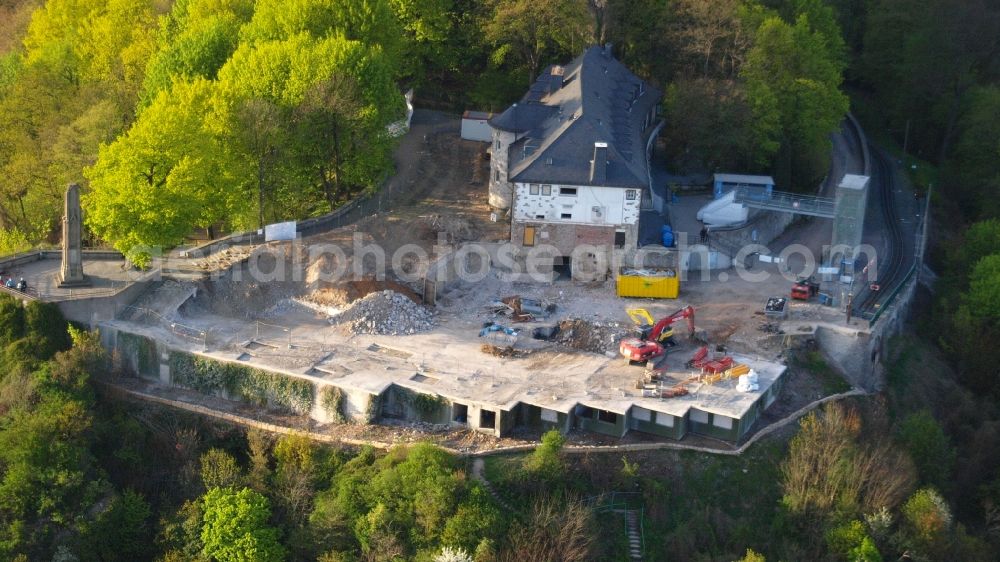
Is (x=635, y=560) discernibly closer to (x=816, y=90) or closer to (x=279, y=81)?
(x=279, y=81)

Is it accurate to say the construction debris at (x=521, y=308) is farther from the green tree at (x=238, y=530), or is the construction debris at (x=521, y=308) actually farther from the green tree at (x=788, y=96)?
the green tree at (x=788, y=96)

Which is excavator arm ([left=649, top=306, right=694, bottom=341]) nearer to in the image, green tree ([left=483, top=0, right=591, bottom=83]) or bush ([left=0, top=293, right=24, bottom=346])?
green tree ([left=483, top=0, right=591, bottom=83])

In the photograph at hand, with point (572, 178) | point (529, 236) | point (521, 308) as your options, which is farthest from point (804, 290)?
point (521, 308)

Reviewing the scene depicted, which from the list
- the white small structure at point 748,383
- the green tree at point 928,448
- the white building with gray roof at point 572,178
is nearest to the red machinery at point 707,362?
the white small structure at point 748,383

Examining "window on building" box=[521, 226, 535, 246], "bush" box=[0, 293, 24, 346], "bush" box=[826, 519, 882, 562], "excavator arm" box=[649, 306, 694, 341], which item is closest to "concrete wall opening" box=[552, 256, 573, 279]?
"window on building" box=[521, 226, 535, 246]

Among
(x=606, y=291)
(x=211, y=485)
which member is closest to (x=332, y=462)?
(x=211, y=485)

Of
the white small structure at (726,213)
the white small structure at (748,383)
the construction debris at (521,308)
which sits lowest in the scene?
the white small structure at (748,383)
